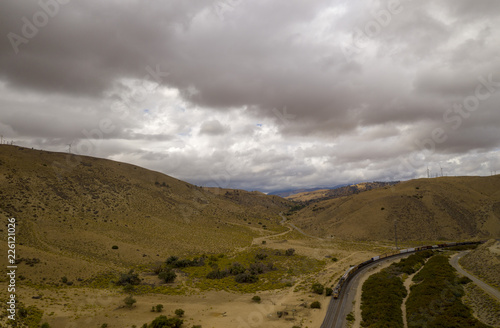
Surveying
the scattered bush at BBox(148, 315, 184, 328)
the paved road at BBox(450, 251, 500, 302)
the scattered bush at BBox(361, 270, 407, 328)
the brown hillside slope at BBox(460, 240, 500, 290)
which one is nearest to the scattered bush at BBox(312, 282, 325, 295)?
the scattered bush at BBox(361, 270, 407, 328)

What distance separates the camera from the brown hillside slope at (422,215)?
81.2 m

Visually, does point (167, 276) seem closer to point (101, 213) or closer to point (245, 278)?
point (245, 278)

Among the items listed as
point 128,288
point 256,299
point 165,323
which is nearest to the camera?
point 165,323

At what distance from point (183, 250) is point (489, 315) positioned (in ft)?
180

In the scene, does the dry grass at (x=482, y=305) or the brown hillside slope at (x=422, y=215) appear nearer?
the dry grass at (x=482, y=305)

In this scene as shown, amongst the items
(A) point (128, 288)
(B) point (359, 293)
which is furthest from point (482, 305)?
(A) point (128, 288)

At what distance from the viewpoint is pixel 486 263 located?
38.5 m

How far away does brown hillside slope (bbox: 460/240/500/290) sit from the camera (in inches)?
1339

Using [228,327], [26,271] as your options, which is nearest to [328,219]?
[228,327]

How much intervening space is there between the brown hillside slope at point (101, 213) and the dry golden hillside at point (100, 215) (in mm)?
165

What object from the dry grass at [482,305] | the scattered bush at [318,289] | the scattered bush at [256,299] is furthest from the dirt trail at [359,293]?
the scattered bush at [256,299]

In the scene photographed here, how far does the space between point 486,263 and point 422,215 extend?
55229 millimetres

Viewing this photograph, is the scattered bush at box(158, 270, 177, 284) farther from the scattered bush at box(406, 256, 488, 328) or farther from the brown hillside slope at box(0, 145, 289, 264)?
the scattered bush at box(406, 256, 488, 328)

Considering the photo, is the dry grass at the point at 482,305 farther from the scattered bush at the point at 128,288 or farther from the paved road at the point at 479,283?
the scattered bush at the point at 128,288
